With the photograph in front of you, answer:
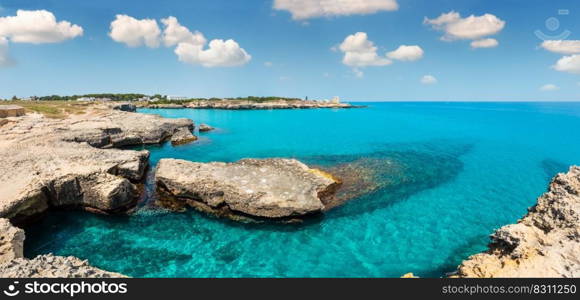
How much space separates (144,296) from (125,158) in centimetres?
1720

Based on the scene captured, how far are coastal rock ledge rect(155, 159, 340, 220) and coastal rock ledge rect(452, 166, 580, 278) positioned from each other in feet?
28.9

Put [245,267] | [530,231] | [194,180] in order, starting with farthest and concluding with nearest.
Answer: [194,180], [245,267], [530,231]

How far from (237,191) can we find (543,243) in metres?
14.2

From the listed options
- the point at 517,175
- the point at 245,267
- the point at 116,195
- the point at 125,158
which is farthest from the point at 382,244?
the point at 517,175

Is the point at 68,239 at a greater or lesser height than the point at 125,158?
lesser

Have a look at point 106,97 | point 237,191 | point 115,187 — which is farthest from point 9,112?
point 106,97

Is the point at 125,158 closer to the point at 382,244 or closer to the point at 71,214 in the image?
the point at 71,214

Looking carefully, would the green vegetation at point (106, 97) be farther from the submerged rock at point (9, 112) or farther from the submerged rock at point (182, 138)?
the submerged rock at point (182, 138)

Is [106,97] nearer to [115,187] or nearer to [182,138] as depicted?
[182,138]

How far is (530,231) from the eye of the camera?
10078 millimetres

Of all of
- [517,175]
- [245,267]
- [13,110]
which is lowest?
[245,267]

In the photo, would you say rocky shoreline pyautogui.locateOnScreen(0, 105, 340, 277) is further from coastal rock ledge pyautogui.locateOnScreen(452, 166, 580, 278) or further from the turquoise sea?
coastal rock ledge pyautogui.locateOnScreen(452, 166, 580, 278)

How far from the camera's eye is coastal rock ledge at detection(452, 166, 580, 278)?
818 centimetres

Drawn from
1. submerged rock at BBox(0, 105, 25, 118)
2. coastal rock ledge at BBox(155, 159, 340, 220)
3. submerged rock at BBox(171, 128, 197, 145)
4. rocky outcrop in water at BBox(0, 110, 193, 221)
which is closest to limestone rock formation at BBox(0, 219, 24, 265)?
rocky outcrop in water at BBox(0, 110, 193, 221)
